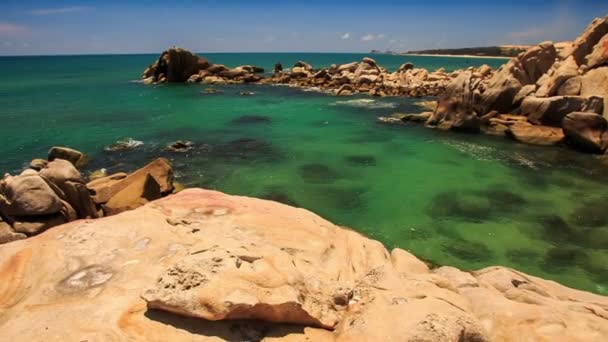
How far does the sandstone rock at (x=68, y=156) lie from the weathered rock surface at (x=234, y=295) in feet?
48.4

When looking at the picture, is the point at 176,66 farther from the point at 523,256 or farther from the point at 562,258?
the point at 562,258

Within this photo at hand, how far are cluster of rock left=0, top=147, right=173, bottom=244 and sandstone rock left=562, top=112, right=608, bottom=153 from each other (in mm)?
24526

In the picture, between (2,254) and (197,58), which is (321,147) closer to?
(2,254)

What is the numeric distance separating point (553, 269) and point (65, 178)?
16.0 meters

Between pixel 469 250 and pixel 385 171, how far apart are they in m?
8.65

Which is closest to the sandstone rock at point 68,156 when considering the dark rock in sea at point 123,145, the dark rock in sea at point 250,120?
the dark rock in sea at point 123,145

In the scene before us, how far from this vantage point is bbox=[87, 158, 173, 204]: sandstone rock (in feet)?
49.1

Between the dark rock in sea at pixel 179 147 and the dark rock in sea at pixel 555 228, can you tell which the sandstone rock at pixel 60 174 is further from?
the dark rock in sea at pixel 555 228

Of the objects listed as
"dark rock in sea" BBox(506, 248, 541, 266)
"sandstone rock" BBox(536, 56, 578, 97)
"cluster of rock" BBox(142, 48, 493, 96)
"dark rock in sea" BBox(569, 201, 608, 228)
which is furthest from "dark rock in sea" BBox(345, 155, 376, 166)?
"cluster of rock" BBox(142, 48, 493, 96)

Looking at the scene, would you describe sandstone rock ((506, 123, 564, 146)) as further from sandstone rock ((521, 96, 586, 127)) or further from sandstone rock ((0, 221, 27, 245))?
sandstone rock ((0, 221, 27, 245))

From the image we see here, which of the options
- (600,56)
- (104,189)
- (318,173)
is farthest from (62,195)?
(600,56)

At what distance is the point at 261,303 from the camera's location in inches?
191

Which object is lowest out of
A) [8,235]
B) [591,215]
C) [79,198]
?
[591,215]

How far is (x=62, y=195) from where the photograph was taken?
12664mm
